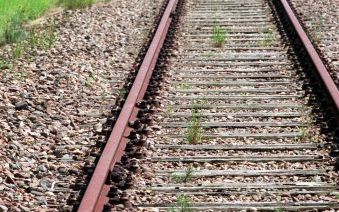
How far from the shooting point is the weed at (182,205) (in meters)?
4.54

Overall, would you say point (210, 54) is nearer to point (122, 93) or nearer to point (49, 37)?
point (122, 93)

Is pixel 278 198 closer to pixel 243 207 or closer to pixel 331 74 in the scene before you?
pixel 243 207

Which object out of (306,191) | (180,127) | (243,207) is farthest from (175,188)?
(180,127)

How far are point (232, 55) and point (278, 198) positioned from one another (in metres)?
4.03

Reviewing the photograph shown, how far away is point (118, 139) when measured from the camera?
539 centimetres

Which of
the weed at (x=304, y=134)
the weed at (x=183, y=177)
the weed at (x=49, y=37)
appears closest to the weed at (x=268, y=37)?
the weed at (x=49, y=37)

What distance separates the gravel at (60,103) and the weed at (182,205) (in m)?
0.73

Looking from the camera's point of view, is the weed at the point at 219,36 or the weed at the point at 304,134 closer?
the weed at the point at 304,134

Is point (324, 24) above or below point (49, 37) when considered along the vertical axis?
below

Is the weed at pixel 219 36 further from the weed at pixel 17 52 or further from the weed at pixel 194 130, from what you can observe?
the weed at pixel 194 130

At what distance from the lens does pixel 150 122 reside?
6152 millimetres

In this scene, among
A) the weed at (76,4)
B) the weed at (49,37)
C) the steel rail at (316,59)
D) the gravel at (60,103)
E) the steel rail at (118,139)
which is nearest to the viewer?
the steel rail at (118,139)

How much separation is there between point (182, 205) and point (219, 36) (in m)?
5.00

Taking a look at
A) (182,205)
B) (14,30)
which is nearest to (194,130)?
(182,205)
